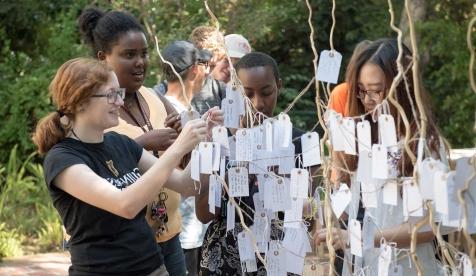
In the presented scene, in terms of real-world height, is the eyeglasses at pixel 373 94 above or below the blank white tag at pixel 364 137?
above

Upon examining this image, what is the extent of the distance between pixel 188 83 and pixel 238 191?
5.61 feet

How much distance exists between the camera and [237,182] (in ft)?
8.55

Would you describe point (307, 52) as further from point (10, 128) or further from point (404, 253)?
point (404, 253)

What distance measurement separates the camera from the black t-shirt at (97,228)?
2557mm

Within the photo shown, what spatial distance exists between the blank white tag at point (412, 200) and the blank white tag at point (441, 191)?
0.11 meters

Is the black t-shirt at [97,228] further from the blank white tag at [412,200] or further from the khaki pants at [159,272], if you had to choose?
the blank white tag at [412,200]

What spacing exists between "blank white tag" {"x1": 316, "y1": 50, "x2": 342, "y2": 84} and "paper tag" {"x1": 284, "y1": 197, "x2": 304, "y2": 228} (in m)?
0.38

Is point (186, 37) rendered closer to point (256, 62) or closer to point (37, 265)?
point (37, 265)

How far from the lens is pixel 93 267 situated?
258cm

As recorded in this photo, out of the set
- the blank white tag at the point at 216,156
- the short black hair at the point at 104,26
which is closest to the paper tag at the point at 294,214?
the blank white tag at the point at 216,156

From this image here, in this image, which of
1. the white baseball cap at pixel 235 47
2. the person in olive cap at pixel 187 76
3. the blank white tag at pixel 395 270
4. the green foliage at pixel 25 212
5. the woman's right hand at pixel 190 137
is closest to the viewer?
the blank white tag at pixel 395 270

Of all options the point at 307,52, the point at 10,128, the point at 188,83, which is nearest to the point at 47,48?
the point at 10,128

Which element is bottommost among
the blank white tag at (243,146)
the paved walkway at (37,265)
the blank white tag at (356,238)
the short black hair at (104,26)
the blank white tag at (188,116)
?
the paved walkway at (37,265)

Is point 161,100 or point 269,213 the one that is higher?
point 161,100
